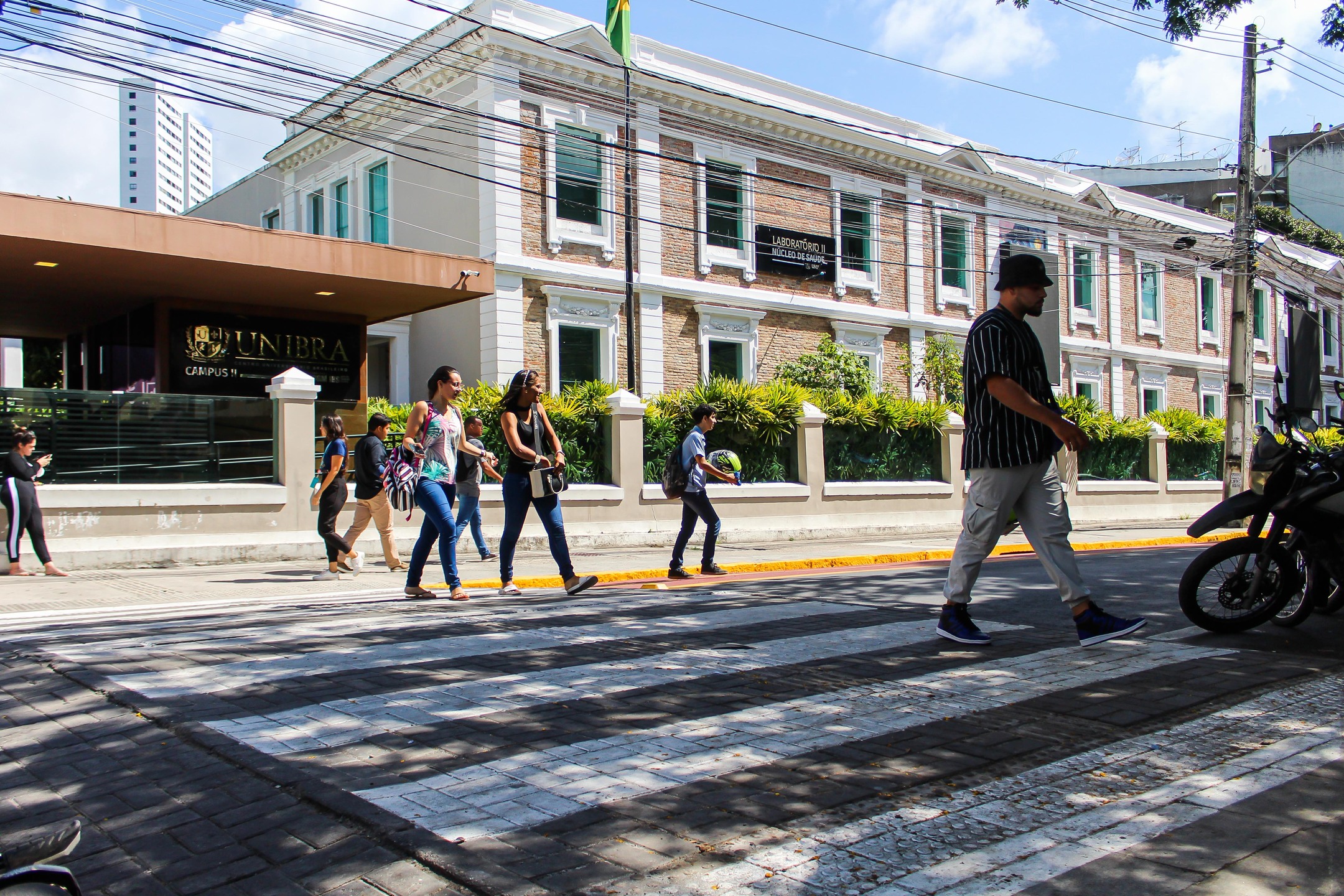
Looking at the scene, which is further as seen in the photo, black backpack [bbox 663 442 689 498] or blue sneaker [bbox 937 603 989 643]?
black backpack [bbox 663 442 689 498]

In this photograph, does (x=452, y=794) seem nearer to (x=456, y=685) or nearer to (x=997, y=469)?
(x=456, y=685)

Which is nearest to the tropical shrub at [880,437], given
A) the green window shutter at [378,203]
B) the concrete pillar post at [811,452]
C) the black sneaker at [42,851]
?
the concrete pillar post at [811,452]

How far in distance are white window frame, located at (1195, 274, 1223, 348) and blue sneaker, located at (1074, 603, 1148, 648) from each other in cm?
3711

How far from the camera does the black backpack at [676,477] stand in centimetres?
1093

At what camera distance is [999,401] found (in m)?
5.61

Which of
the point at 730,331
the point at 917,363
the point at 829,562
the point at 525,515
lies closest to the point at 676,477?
the point at 525,515

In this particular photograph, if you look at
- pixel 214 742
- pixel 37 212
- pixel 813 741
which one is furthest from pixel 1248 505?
pixel 37 212

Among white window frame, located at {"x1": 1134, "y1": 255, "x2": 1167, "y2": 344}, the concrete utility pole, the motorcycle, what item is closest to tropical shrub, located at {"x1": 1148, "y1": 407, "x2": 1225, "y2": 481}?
the concrete utility pole

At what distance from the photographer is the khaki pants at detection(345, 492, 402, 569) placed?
11430mm

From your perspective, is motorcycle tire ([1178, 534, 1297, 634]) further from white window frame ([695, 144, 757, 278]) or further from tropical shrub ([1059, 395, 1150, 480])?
tropical shrub ([1059, 395, 1150, 480])

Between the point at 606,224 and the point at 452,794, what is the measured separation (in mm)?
20620

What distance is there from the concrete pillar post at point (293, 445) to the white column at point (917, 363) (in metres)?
18.7

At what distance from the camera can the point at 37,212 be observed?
1381cm

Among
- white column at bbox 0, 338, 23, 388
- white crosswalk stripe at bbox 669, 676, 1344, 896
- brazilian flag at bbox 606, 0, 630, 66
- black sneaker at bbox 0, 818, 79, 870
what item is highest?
brazilian flag at bbox 606, 0, 630, 66
